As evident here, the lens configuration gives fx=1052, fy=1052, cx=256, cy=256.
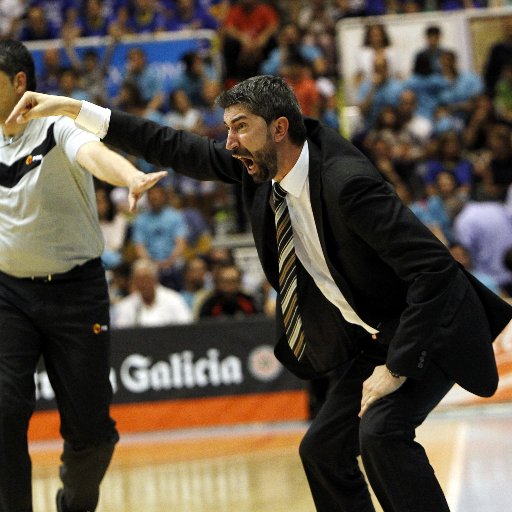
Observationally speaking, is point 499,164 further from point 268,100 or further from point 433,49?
point 268,100

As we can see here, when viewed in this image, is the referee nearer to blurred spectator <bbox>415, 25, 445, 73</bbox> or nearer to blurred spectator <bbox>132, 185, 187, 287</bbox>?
blurred spectator <bbox>132, 185, 187, 287</bbox>

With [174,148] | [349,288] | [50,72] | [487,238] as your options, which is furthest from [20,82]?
[50,72]

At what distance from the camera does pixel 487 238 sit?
11445 millimetres

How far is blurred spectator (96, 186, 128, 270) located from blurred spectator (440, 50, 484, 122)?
4776 mm

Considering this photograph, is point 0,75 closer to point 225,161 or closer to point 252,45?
point 225,161

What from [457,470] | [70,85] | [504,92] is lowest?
[457,470]

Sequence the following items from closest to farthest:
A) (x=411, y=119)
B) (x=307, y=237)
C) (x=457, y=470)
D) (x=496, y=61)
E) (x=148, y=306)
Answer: (x=307, y=237), (x=457, y=470), (x=148, y=306), (x=411, y=119), (x=496, y=61)

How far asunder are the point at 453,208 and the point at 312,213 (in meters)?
8.25

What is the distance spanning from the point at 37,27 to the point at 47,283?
11.2 m

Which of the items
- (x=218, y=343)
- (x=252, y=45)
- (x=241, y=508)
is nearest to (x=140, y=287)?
(x=218, y=343)

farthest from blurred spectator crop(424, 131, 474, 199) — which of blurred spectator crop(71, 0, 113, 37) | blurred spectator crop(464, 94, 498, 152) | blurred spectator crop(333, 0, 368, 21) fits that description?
blurred spectator crop(71, 0, 113, 37)

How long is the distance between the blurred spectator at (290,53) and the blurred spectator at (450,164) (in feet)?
7.35

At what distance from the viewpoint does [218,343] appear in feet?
32.6

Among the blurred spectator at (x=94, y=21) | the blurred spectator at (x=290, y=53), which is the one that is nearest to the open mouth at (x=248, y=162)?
the blurred spectator at (x=290, y=53)
